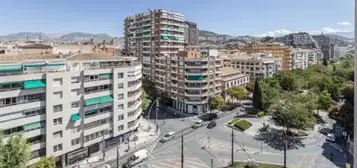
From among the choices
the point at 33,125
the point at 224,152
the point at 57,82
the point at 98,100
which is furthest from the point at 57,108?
the point at 224,152

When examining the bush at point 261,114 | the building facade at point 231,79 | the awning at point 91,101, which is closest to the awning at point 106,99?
the awning at point 91,101

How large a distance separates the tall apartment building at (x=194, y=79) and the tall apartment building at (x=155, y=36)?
620 cm

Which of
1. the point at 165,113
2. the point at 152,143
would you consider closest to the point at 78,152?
the point at 152,143

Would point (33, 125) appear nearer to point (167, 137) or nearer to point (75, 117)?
point (75, 117)

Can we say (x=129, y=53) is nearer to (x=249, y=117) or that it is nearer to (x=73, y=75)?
(x=249, y=117)

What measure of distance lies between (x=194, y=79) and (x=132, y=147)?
13.9 m

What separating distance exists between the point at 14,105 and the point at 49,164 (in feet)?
13.6

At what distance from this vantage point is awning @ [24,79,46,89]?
17837 mm

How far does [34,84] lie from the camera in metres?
18.2

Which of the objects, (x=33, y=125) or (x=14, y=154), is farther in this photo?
(x=33, y=125)

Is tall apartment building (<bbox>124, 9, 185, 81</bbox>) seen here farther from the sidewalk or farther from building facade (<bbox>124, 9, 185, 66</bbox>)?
the sidewalk

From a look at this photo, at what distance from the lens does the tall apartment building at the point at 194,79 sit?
36156 mm

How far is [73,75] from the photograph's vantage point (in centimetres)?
2019

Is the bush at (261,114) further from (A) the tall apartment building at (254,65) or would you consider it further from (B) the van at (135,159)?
(B) the van at (135,159)
